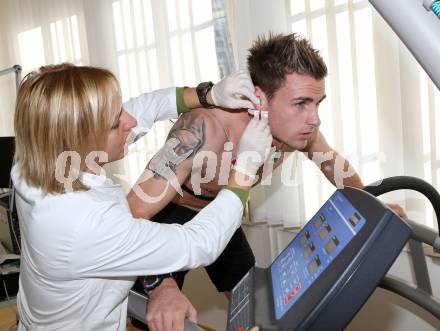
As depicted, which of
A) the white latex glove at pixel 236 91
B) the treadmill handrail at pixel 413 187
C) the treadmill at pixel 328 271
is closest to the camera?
the treadmill at pixel 328 271

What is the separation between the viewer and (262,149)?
124 cm

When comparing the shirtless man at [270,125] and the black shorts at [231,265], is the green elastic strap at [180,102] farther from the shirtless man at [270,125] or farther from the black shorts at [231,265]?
the black shorts at [231,265]

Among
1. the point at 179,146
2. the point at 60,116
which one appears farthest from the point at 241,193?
the point at 179,146

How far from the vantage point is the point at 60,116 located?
979mm

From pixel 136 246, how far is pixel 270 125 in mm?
1004

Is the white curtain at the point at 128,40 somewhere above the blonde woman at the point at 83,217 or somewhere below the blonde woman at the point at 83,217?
above

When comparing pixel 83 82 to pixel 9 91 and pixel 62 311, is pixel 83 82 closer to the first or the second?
pixel 62 311

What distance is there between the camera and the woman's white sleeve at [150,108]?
1.56 metres

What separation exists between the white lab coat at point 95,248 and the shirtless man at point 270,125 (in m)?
0.42

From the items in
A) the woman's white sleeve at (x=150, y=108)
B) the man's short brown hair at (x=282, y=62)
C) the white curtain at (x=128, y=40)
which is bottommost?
the woman's white sleeve at (x=150, y=108)

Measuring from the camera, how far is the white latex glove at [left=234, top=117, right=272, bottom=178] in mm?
1146

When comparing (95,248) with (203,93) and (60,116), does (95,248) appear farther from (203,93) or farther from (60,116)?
(203,93)

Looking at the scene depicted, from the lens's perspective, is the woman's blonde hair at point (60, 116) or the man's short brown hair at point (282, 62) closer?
the woman's blonde hair at point (60, 116)

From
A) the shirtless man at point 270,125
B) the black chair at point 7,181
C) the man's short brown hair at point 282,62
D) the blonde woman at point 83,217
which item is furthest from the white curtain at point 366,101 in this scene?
the black chair at point 7,181
